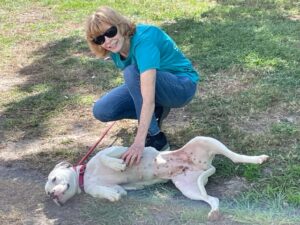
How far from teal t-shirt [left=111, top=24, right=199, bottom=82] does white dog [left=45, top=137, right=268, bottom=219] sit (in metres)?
0.48

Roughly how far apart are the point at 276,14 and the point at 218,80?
7.01 ft

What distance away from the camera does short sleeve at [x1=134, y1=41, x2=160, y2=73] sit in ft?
9.90

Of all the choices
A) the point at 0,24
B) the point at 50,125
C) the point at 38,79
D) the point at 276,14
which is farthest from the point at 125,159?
the point at 0,24

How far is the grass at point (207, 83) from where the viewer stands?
3014 mm

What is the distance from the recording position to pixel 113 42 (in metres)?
3.09

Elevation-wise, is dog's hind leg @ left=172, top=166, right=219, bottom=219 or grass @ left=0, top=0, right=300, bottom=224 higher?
dog's hind leg @ left=172, top=166, right=219, bottom=219

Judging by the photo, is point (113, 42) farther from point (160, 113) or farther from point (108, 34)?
point (160, 113)

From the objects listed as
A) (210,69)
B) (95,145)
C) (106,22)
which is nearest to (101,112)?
(95,145)

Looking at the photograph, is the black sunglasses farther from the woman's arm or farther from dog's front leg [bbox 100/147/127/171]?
dog's front leg [bbox 100/147/127/171]

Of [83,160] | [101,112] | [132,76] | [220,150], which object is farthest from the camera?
[101,112]

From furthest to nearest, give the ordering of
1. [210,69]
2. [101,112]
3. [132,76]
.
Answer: [210,69] < [101,112] < [132,76]

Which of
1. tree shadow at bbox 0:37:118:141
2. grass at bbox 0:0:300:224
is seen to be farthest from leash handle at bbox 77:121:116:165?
tree shadow at bbox 0:37:118:141

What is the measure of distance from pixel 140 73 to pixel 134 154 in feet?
1.46

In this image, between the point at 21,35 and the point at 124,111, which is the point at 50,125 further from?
the point at 21,35
